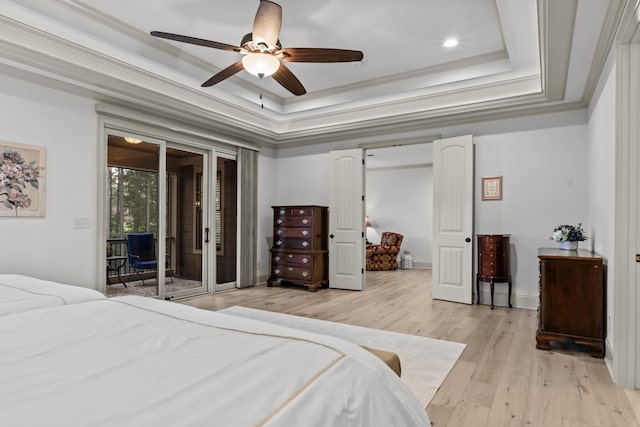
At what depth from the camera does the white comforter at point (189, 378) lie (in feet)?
2.71

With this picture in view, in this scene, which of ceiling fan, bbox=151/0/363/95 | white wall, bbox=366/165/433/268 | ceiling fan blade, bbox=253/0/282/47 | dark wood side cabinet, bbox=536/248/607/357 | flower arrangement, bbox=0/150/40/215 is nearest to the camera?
ceiling fan blade, bbox=253/0/282/47

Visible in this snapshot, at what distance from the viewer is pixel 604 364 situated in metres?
2.92

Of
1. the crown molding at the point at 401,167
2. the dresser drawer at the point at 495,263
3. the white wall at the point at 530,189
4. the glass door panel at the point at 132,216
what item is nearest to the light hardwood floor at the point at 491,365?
the dresser drawer at the point at 495,263

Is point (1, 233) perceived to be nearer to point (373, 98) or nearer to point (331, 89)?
point (331, 89)

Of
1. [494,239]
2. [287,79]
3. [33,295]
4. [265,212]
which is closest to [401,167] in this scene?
[265,212]

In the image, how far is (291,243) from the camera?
20.3 feet

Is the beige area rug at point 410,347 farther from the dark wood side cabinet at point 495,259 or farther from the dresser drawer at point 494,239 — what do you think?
the dresser drawer at point 494,239

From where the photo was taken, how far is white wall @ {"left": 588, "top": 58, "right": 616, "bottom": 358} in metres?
2.79

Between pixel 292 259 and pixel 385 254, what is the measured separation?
126 inches

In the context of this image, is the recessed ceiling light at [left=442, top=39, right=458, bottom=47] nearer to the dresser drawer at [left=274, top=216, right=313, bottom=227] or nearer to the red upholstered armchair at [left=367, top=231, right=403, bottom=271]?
the dresser drawer at [left=274, top=216, right=313, bottom=227]

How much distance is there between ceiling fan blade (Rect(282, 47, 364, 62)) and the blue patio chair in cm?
321

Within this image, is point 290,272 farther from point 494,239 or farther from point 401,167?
point 401,167

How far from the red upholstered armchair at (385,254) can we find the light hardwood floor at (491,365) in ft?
9.73

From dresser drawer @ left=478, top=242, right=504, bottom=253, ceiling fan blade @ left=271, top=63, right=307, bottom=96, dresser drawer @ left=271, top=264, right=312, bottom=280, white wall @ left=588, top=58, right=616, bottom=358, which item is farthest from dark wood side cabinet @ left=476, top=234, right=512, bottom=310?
ceiling fan blade @ left=271, top=63, right=307, bottom=96
